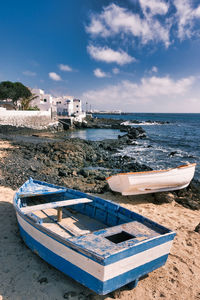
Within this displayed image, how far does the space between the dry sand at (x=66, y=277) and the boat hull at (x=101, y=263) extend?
1.21ft

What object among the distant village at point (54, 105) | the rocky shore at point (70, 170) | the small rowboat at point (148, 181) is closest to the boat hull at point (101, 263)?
the small rowboat at point (148, 181)

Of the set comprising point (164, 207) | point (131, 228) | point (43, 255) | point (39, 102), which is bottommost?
point (164, 207)

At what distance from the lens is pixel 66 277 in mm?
4320

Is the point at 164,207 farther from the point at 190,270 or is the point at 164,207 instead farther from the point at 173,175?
the point at 190,270

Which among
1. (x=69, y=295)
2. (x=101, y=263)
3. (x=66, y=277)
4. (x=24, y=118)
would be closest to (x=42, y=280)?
(x=66, y=277)

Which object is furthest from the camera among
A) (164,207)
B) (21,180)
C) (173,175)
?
(21,180)

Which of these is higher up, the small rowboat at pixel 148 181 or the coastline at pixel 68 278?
the small rowboat at pixel 148 181

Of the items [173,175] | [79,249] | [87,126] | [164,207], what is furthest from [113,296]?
[87,126]

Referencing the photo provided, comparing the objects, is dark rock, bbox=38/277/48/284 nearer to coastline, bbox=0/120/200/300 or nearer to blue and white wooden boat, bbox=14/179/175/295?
coastline, bbox=0/120/200/300

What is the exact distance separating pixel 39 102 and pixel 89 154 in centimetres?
4113

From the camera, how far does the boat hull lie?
137 inches

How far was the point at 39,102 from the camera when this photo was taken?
5397 centimetres

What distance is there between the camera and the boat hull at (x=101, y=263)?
3.47m

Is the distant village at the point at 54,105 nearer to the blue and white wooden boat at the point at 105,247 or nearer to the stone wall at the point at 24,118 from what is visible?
the stone wall at the point at 24,118
